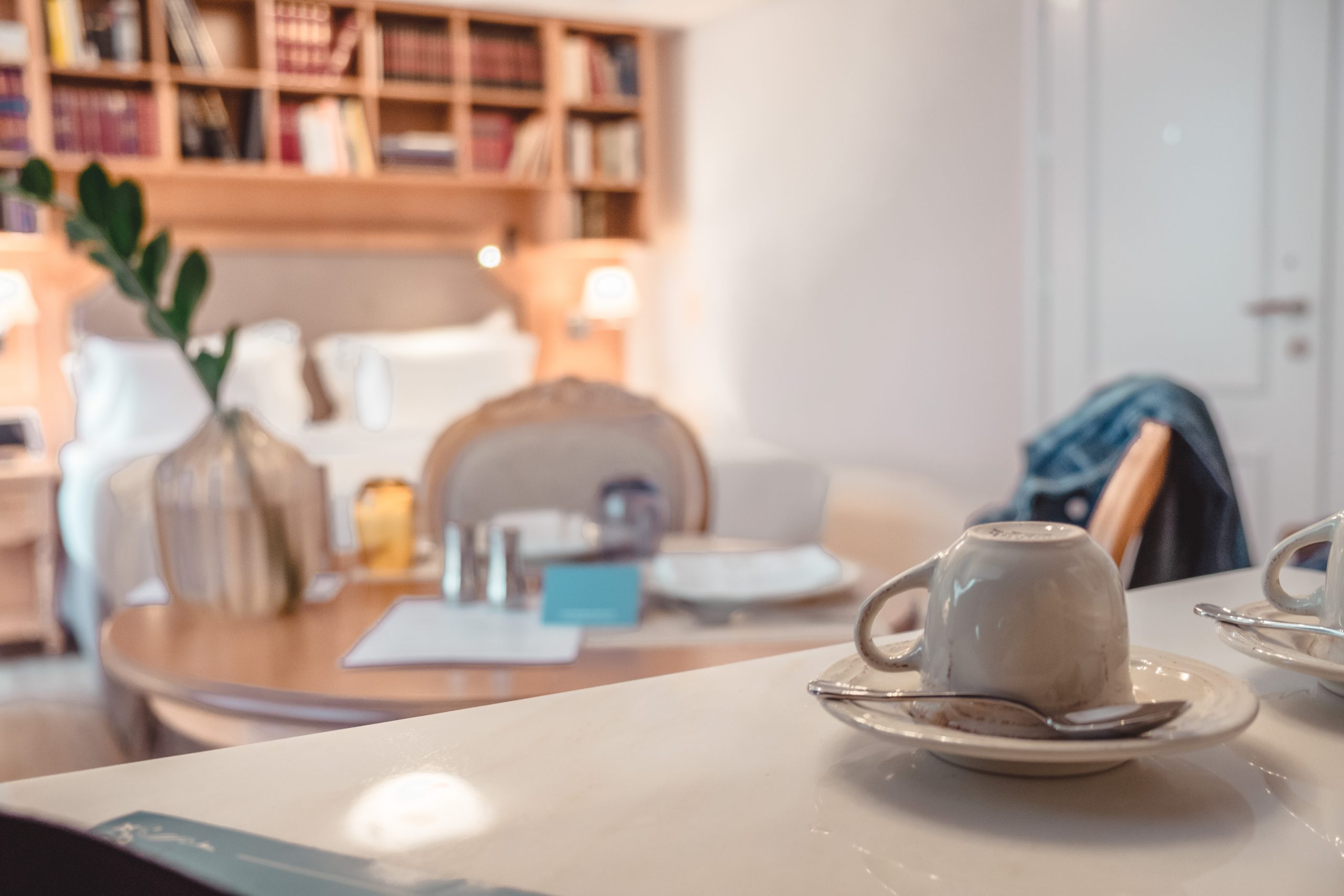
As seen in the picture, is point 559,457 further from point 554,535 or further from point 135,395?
point 135,395

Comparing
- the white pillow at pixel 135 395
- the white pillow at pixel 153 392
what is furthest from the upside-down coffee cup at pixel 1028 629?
the white pillow at pixel 135 395

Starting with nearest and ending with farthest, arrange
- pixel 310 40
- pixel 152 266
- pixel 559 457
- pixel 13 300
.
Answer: pixel 152 266 < pixel 559 457 < pixel 13 300 < pixel 310 40

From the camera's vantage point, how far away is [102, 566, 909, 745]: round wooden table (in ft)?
3.00

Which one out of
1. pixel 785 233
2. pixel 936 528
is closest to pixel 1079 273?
pixel 936 528

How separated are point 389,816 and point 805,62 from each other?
418 cm

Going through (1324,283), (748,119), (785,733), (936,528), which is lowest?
(936,528)

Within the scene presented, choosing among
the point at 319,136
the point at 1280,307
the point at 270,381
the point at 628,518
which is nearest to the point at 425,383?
the point at 270,381

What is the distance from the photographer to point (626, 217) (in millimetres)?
5258

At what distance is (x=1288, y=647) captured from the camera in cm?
54

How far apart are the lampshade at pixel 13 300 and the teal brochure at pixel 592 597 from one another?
3.41 m

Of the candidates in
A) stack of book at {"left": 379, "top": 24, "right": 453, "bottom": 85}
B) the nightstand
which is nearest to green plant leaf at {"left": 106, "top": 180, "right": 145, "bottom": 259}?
the nightstand

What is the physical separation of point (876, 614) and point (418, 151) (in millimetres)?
4445

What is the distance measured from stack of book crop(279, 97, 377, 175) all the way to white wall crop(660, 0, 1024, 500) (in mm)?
1471

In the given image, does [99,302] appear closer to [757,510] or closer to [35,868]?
[757,510]
